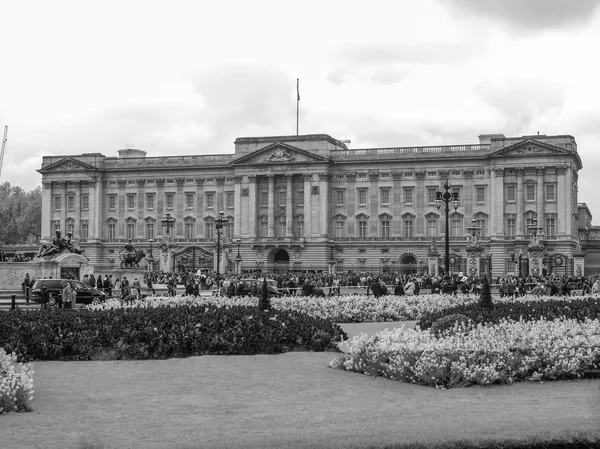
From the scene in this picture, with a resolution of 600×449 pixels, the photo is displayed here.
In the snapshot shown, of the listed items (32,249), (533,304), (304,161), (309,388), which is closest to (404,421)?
(309,388)

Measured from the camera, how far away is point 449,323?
23344 mm

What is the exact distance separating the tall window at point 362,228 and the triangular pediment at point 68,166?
2989cm

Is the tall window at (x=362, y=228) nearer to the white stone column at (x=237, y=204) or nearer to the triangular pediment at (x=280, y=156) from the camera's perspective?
the triangular pediment at (x=280, y=156)

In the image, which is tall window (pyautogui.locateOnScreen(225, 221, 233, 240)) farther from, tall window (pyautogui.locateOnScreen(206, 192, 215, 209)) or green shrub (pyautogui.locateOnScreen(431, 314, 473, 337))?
Result: green shrub (pyautogui.locateOnScreen(431, 314, 473, 337))

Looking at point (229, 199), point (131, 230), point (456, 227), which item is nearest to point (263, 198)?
point (229, 199)

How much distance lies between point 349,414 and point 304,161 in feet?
281

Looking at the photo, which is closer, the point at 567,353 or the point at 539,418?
the point at 539,418

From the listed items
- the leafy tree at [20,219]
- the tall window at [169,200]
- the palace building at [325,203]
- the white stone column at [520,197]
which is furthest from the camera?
the leafy tree at [20,219]

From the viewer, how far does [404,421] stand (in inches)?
595

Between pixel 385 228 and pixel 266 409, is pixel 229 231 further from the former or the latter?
pixel 266 409

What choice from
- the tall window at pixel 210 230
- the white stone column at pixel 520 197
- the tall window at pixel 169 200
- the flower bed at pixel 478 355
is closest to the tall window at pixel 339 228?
the tall window at pixel 210 230

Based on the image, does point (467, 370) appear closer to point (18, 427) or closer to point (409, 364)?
point (409, 364)

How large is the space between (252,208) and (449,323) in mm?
80007

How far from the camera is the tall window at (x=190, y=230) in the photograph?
106375 mm
